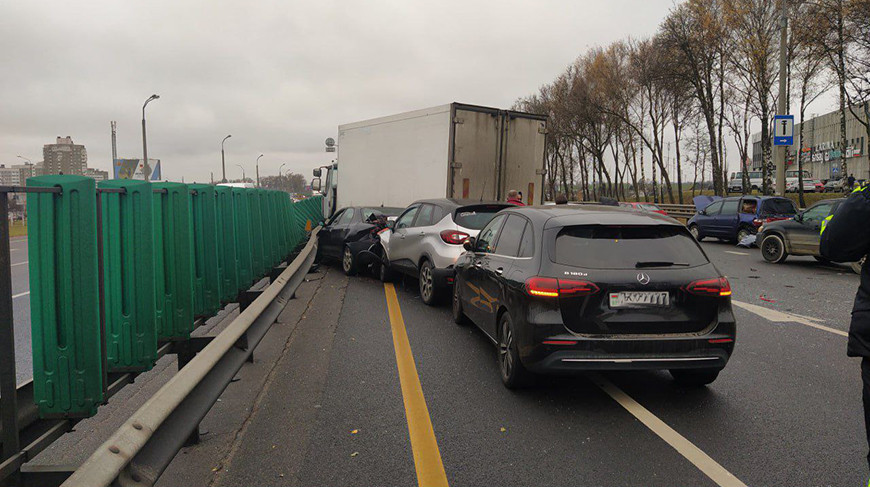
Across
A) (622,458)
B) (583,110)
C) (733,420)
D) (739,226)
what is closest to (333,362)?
(622,458)

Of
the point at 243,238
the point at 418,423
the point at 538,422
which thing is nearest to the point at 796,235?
the point at 538,422

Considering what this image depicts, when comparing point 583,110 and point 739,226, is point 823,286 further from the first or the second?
point 583,110

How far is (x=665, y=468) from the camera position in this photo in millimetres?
3541

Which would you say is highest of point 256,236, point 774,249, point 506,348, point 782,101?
point 782,101

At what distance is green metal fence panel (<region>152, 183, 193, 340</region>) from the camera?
4371 mm

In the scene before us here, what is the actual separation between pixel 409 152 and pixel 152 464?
1185cm

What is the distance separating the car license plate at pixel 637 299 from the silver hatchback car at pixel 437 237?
173 inches

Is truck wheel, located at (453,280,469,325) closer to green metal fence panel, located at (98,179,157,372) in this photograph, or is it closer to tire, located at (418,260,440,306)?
tire, located at (418,260,440,306)

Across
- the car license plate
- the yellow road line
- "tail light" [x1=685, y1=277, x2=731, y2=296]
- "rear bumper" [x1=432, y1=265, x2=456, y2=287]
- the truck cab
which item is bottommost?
the yellow road line

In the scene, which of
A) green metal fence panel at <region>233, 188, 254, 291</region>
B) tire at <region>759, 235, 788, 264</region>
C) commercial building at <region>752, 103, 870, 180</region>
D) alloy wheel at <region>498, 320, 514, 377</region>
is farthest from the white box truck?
commercial building at <region>752, 103, 870, 180</region>

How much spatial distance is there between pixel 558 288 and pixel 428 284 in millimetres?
4838

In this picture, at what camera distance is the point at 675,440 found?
3961 mm

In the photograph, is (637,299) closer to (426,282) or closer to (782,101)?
(426,282)

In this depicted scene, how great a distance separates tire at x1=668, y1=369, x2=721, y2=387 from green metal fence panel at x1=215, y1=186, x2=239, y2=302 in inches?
176
